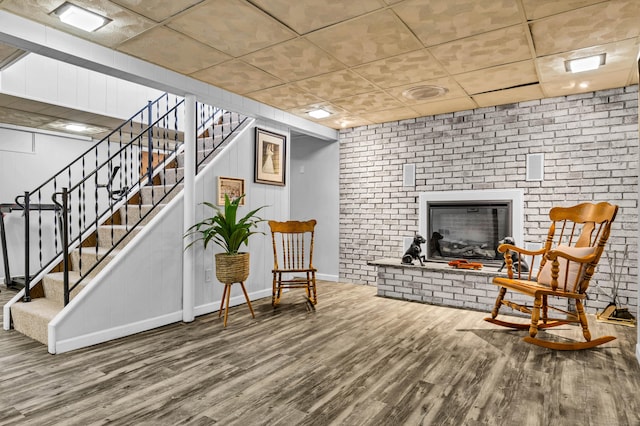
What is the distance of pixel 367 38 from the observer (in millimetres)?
2840

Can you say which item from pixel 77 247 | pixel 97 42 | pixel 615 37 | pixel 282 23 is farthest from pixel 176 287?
pixel 615 37

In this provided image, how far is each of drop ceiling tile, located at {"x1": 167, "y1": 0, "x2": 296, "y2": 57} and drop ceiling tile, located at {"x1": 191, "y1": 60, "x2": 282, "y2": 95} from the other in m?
0.36

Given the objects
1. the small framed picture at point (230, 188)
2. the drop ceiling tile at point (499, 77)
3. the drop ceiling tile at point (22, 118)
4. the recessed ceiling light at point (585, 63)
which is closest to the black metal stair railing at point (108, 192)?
the small framed picture at point (230, 188)

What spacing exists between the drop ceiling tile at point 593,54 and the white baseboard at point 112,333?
13.4 feet

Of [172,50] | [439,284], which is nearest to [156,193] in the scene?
[172,50]

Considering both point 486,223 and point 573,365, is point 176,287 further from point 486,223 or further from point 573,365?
point 486,223

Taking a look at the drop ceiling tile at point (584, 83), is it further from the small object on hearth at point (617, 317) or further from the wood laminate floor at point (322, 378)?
the wood laminate floor at point (322, 378)

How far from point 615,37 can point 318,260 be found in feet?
15.1

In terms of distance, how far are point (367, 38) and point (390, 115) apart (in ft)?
7.69

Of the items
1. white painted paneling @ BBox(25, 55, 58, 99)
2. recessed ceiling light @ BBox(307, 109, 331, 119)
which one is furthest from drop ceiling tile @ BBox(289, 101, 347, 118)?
white painted paneling @ BBox(25, 55, 58, 99)

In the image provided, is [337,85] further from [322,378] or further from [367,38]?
[322,378]

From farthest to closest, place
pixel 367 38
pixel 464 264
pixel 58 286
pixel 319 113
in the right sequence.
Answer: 1. pixel 319 113
2. pixel 464 264
3. pixel 58 286
4. pixel 367 38

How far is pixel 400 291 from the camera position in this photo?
473cm

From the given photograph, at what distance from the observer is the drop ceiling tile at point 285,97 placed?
4.03 m
